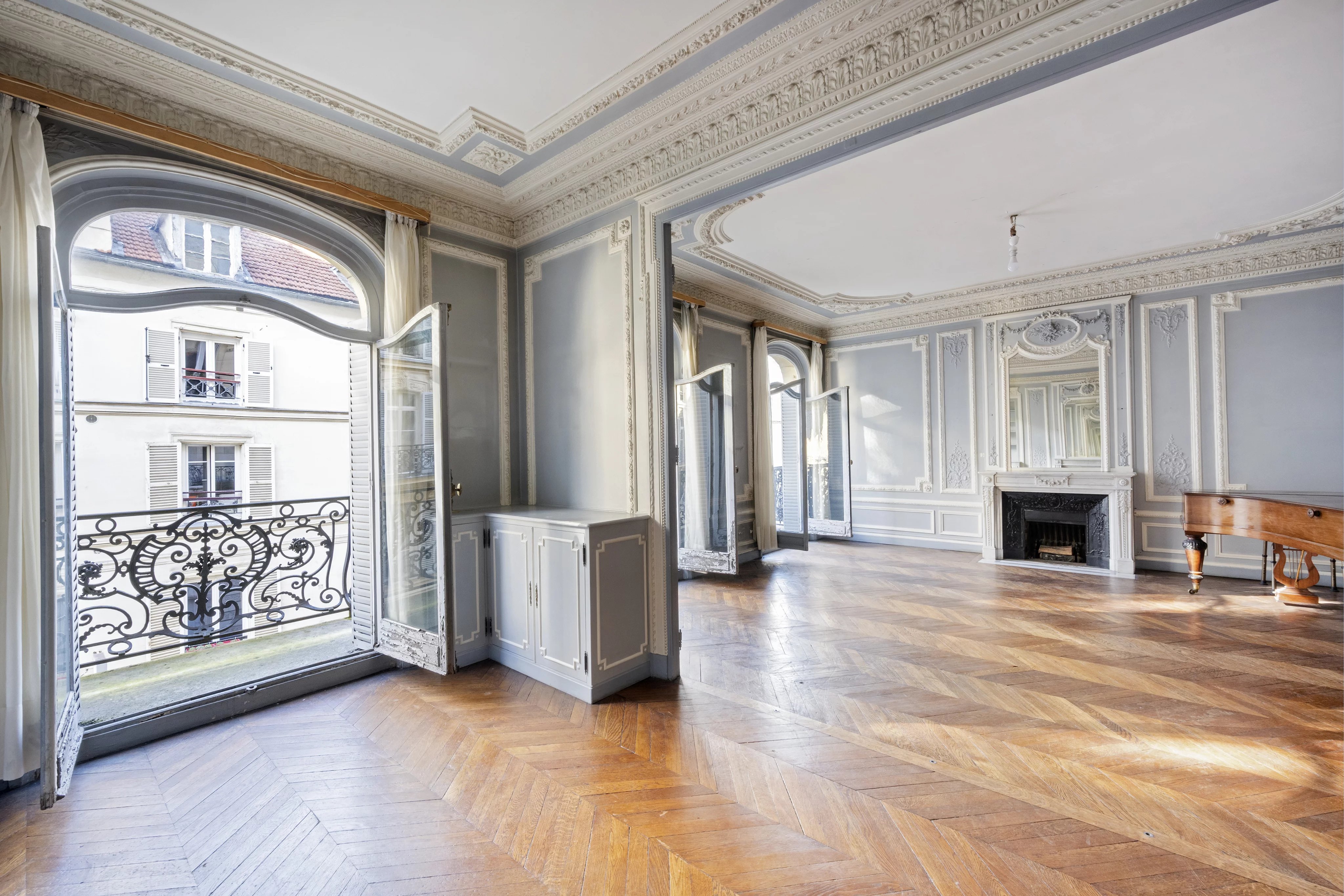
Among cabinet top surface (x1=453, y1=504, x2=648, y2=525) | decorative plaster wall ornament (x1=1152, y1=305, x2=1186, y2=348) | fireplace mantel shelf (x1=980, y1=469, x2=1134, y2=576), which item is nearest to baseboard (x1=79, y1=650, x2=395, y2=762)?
cabinet top surface (x1=453, y1=504, x2=648, y2=525)

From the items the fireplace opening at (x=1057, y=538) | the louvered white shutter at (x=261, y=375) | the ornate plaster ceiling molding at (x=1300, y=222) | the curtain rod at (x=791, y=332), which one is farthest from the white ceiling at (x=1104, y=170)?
the louvered white shutter at (x=261, y=375)

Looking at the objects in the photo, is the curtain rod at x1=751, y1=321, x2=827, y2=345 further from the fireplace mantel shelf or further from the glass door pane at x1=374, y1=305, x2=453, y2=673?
the glass door pane at x1=374, y1=305, x2=453, y2=673

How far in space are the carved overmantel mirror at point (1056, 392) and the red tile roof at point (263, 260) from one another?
7.31m

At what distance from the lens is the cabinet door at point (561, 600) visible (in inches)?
122

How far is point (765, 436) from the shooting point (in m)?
7.00

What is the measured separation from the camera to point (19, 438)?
227 centimetres

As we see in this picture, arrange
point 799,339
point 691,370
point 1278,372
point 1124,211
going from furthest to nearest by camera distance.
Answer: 1. point 799,339
2. point 691,370
3. point 1278,372
4. point 1124,211

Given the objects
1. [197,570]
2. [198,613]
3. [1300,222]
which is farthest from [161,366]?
[1300,222]

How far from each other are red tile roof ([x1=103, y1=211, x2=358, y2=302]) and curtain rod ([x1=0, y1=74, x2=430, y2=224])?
7.94 feet

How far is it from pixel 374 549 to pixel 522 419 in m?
1.27

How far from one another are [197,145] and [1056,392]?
7.76 meters

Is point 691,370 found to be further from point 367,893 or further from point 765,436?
point 367,893

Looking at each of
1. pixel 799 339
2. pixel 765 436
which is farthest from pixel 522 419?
pixel 799 339

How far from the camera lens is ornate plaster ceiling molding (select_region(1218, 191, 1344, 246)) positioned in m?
4.59
